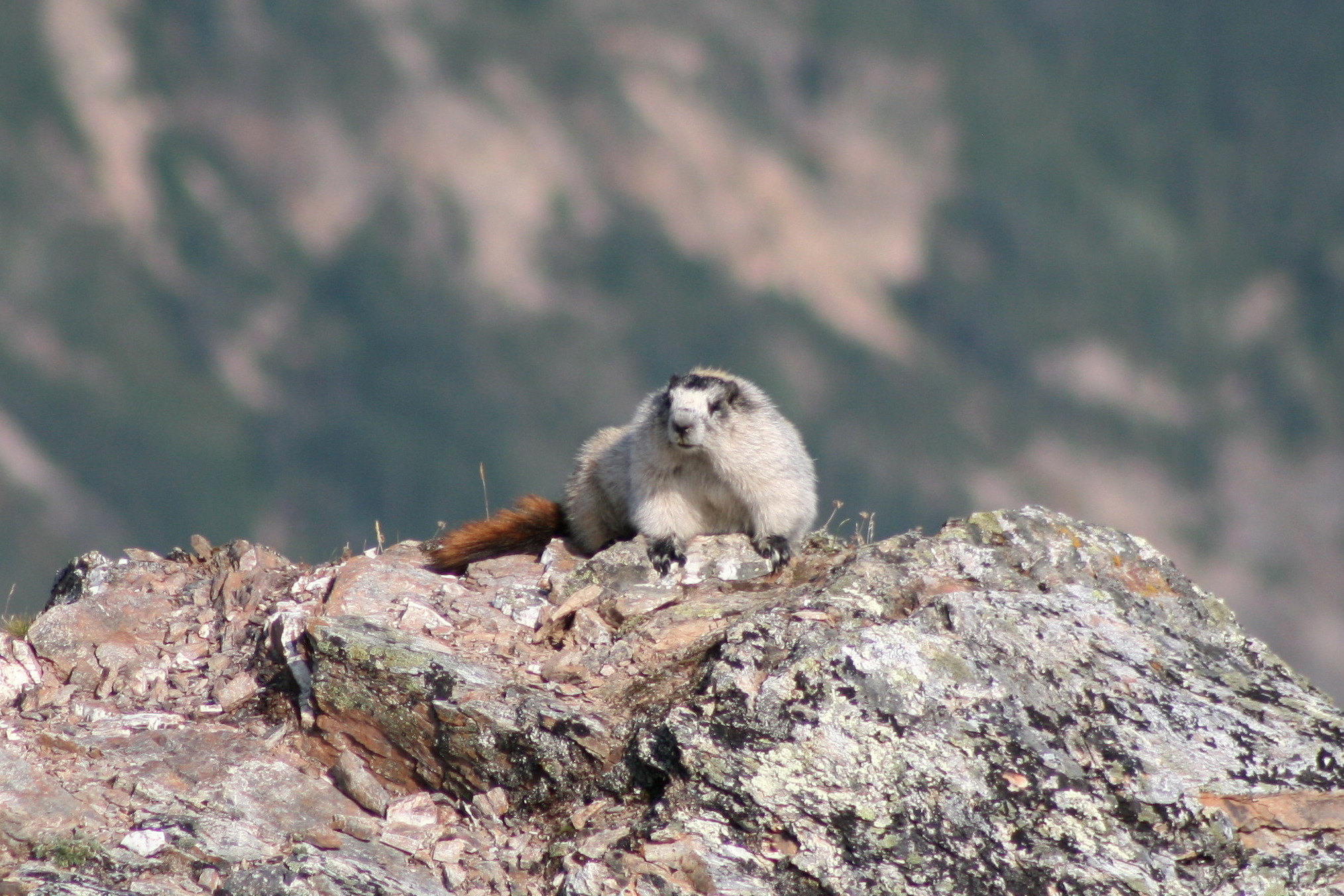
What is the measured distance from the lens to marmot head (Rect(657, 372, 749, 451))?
321 inches

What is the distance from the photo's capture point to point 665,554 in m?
7.83

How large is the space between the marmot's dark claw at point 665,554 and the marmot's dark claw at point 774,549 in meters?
0.54

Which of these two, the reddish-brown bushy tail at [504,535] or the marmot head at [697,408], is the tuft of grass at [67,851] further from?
the marmot head at [697,408]

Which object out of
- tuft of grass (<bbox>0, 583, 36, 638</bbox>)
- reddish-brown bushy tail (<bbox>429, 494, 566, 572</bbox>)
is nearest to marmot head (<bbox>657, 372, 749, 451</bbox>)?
reddish-brown bushy tail (<bbox>429, 494, 566, 572</bbox>)

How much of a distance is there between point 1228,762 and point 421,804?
3.71m

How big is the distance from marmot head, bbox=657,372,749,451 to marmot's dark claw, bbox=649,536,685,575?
26.0 inches

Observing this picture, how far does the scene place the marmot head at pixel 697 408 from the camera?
8.16 metres

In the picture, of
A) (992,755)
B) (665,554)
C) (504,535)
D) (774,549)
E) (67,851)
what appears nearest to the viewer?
(67,851)

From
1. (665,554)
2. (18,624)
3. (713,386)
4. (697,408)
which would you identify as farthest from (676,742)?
(18,624)

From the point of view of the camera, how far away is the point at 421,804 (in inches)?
222

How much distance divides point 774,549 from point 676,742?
2708 mm

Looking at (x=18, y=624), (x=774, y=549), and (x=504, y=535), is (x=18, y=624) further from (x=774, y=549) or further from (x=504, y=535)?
(x=774, y=549)

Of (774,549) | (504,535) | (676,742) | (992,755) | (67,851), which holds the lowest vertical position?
(67,851)

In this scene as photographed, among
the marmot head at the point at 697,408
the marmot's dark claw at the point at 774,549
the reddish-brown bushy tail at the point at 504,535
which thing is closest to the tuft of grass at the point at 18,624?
the reddish-brown bushy tail at the point at 504,535
